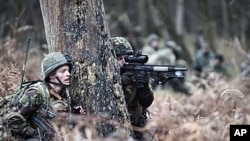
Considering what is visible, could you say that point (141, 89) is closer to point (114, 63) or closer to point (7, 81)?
point (114, 63)

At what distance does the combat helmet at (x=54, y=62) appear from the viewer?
22.2 feet

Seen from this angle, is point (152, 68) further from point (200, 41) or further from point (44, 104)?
point (200, 41)

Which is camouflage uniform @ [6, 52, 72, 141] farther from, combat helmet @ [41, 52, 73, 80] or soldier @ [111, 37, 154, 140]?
soldier @ [111, 37, 154, 140]

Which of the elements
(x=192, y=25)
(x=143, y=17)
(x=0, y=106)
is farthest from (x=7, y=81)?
(x=192, y=25)

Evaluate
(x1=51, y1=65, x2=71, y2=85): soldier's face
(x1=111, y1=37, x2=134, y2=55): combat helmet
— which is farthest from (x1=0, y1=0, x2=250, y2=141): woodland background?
(x1=51, y1=65, x2=71, y2=85): soldier's face

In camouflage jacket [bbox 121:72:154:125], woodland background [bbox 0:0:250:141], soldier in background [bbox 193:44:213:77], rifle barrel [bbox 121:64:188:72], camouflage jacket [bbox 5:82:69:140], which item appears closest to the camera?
camouflage jacket [bbox 5:82:69:140]

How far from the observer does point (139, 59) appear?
24.8 ft

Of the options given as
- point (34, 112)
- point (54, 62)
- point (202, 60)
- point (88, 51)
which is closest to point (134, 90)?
point (88, 51)

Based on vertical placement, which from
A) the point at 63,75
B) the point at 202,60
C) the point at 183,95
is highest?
the point at 202,60

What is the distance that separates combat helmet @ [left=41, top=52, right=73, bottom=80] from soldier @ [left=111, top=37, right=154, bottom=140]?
96cm

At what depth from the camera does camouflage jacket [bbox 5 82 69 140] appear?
652 cm

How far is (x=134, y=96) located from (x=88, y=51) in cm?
101

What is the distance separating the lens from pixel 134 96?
25.3 feet

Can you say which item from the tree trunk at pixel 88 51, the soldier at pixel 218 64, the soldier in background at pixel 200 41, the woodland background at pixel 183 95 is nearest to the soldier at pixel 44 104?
the tree trunk at pixel 88 51
